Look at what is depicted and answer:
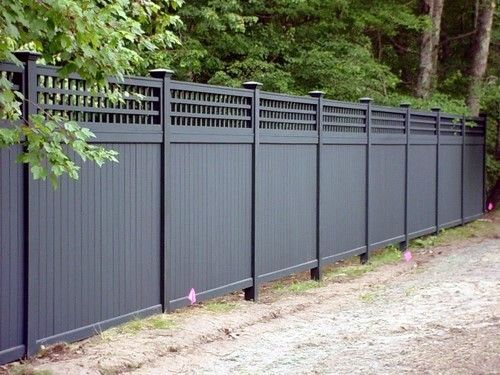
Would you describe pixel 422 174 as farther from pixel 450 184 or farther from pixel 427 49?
pixel 427 49

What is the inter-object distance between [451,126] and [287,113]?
8035 millimetres

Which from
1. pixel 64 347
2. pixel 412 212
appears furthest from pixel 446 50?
pixel 64 347

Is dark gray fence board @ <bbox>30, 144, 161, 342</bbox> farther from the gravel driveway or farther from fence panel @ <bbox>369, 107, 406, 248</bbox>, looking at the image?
fence panel @ <bbox>369, 107, 406, 248</bbox>

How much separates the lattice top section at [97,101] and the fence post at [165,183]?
70mm

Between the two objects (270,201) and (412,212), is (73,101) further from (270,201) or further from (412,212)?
(412,212)

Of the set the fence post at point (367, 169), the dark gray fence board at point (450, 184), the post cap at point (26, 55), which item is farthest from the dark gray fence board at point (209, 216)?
the dark gray fence board at point (450, 184)

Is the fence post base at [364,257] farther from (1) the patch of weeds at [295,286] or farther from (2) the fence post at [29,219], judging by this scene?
(2) the fence post at [29,219]

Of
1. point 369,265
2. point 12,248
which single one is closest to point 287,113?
point 369,265

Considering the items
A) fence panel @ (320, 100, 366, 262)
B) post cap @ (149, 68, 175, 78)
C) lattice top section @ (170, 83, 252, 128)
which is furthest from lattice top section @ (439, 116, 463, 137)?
post cap @ (149, 68, 175, 78)

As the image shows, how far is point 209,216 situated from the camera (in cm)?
854

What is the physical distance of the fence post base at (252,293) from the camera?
9.40 metres

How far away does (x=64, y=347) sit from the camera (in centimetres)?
645

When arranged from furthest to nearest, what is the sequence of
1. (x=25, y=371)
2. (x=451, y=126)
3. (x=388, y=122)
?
(x=451, y=126) → (x=388, y=122) → (x=25, y=371)

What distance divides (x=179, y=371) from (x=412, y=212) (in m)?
9.12
